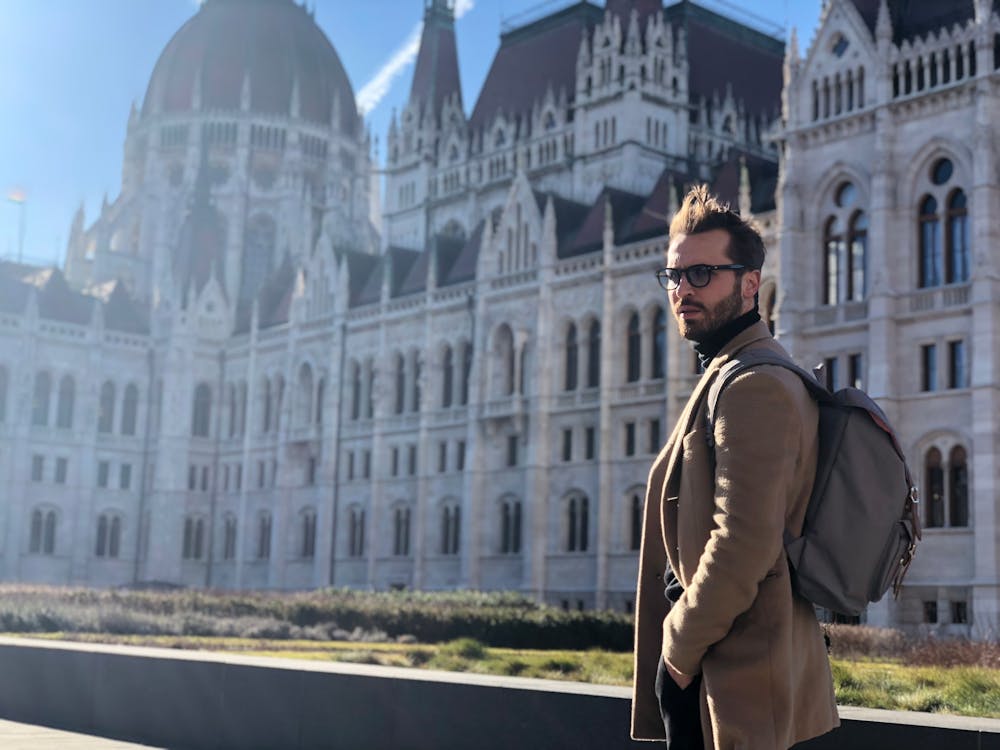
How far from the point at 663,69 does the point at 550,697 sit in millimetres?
50380

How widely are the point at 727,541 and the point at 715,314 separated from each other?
39.6 inches

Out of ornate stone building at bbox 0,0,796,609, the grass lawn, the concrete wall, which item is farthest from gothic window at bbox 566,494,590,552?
the concrete wall

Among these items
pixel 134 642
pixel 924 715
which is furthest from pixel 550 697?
pixel 134 642

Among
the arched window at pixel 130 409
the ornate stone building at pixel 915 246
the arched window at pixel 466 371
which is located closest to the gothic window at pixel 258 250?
the arched window at pixel 130 409

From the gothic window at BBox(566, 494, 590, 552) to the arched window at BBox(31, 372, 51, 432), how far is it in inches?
1165

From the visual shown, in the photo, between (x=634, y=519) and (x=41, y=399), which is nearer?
(x=634, y=519)

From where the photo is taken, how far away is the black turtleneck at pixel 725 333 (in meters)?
5.07

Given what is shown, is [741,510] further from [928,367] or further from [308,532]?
[308,532]

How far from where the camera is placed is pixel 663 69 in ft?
187

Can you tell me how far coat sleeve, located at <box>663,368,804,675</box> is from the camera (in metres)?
4.38

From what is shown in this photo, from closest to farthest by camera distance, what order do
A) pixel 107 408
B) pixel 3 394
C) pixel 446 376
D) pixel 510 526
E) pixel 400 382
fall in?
pixel 510 526, pixel 446 376, pixel 400 382, pixel 3 394, pixel 107 408

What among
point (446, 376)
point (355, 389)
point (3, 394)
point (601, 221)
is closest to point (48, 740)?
point (601, 221)

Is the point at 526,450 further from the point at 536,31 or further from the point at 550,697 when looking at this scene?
the point at 550,697

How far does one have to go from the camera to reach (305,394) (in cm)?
6406
